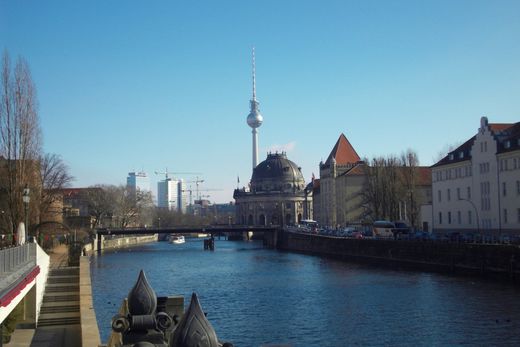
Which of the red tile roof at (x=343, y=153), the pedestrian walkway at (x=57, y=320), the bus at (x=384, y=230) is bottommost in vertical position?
the pedestrian walkway at (x=57, y=320)

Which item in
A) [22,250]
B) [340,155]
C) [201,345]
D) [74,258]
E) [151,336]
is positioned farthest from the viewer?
[340,155]

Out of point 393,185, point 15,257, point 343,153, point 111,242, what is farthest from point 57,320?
point 343,153

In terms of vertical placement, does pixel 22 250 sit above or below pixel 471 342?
above

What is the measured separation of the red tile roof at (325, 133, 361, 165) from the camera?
17725 centimetres

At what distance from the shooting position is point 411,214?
352 ft

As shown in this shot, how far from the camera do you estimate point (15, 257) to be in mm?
25891

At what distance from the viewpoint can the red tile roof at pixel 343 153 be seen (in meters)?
177

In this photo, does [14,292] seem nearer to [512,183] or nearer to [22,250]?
[22,250]

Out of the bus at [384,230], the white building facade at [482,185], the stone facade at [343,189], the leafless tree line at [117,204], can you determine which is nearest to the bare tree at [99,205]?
the leafless tree line at [117,204]

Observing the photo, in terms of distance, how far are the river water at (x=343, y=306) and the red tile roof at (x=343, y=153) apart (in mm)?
106445

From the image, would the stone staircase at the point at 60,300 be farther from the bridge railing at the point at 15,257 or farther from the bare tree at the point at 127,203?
the bare tree at the point at 127,203

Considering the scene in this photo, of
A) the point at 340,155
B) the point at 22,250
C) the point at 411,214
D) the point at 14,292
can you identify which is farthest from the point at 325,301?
the point at 340,155

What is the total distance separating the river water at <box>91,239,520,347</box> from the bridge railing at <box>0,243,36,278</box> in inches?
220

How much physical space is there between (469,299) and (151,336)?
3213cm
